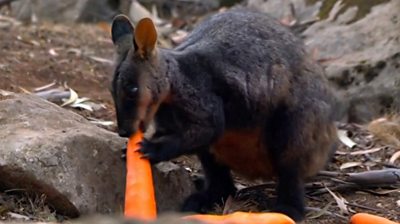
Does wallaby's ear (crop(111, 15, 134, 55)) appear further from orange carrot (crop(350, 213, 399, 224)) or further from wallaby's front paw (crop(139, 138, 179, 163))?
orange carrot (crop(350, 213, 399, 224))

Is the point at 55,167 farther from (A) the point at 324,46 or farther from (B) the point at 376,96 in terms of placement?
(A) the point at 324,46

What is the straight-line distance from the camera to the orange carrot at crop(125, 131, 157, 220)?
14.9 ft

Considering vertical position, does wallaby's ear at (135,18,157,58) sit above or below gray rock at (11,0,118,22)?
above

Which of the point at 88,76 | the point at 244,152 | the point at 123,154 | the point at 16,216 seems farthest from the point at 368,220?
the point at 88,76

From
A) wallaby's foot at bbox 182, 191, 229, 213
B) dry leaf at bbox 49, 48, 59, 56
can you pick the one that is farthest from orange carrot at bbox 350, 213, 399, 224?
dry leaf at bbox 49, 48, 59, 56

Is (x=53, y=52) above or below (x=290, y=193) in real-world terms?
below

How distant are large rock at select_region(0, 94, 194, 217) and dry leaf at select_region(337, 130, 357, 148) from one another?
65.1 inches

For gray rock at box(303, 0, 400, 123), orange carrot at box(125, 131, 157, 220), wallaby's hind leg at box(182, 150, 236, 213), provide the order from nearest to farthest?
orange carrot at box(125, 131, 157, 220), wallaby's hind leg at box(182, 150, 236, 213), gray rock at box(303, 0, 400, 123)

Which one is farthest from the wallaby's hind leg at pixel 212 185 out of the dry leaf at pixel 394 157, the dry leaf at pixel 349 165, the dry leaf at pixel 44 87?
the dry leaf at pixel 44 87

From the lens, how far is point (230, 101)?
16.7 feet

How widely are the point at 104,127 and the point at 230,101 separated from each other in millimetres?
1400

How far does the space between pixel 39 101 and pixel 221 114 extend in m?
1.12

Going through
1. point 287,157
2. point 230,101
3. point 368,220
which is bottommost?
point 368,220

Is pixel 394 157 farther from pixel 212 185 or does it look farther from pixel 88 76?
pixel 88 76
